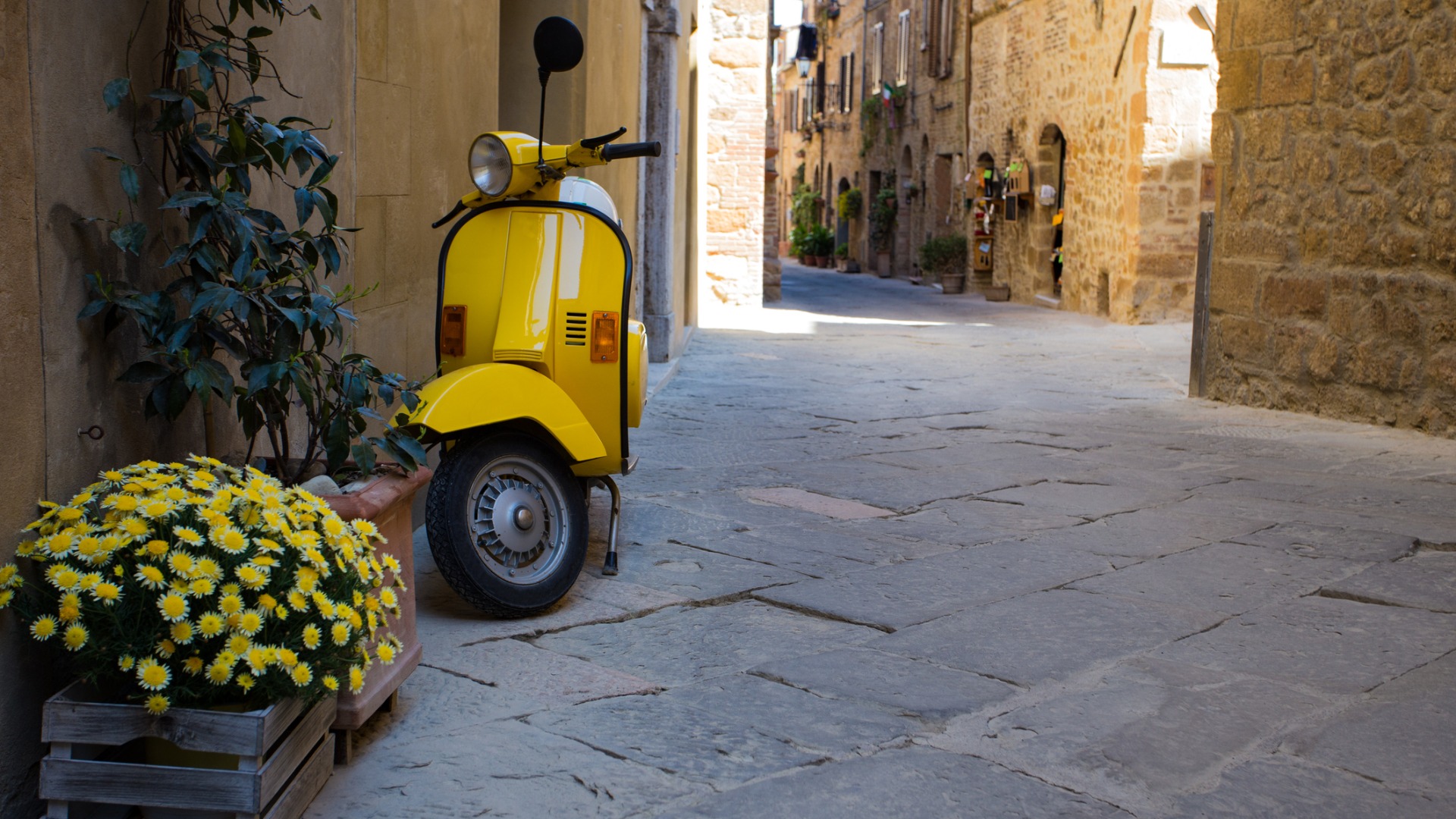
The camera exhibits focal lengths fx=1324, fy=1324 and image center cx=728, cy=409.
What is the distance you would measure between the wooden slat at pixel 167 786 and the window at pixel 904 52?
81.4 feet

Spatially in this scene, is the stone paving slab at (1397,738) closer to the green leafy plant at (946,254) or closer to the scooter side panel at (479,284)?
the scooter side panel at (479,284)

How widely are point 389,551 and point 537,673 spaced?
16.8 inches

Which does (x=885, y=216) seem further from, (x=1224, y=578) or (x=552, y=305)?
(x=552, y=305)

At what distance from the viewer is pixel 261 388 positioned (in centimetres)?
229

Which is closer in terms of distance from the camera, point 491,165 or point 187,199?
point 187,199

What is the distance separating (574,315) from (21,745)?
1.82 metres

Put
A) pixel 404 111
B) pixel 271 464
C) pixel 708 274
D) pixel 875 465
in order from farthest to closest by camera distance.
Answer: pixel 708 274
pixel 875 465
pixel 404 111
pixel 271 464

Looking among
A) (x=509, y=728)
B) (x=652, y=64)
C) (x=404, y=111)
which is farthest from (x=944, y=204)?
(x=509, y=728)

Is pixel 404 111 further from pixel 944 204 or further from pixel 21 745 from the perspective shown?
pixel 944 204

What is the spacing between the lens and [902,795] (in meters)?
2.18

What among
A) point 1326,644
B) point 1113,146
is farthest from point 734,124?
point 1326,644

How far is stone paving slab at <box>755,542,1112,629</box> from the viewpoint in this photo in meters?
3.31

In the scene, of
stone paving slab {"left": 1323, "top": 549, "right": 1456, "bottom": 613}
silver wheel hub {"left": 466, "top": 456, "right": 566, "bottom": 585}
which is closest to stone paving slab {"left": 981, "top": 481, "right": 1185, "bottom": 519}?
stone paving slab {"left": 1323, "top": 549, "right": 1456, "bottom": 613}

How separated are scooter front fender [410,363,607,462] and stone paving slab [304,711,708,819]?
0.80m
